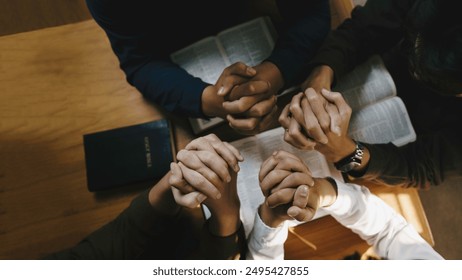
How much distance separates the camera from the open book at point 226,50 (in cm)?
106

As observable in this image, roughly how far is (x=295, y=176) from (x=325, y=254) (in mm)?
290

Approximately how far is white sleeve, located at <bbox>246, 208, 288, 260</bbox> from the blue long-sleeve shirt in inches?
12.7

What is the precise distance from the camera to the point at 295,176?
0.83 m

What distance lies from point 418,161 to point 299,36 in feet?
1.47

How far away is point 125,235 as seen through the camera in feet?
3.05

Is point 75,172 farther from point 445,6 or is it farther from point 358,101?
point 445,6

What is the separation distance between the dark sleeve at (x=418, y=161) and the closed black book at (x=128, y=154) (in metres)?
0.51

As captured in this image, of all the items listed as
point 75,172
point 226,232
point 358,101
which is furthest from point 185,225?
point 358,101

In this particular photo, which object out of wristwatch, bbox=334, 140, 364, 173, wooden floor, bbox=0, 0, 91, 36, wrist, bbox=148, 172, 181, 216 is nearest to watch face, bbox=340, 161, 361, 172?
wristwatch, bbox=334, 140, 364, 173

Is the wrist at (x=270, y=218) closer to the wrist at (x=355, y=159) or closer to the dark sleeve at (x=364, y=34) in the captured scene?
the wrist at (x=355, y=159)

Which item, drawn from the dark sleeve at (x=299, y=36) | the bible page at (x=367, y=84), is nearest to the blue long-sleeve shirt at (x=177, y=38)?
the dark sleeve at (x=299, y=36)

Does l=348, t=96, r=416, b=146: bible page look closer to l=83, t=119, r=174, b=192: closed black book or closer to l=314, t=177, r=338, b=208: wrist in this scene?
l=314, t=177, r=338, b=208: wrist

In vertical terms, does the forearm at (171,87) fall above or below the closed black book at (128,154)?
above

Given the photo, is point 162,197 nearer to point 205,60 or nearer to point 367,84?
point 205,60
